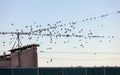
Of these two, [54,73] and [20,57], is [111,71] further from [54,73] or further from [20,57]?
[20,57]

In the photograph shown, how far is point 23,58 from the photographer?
54094 millimetres

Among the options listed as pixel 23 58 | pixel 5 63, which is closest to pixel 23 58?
pixel 23 58

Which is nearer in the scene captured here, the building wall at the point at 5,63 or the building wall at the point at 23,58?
the building wall at the point at 23,58

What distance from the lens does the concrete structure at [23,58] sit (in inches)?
2072

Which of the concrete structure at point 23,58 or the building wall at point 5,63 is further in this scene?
the building wall at point 5,63

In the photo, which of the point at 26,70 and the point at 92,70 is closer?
the point at 26,70

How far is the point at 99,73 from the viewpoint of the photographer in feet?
115

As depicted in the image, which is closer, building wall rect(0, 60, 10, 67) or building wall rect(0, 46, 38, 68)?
building wall rect(0, 46, 38, 68)

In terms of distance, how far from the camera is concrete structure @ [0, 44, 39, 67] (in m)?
52.6

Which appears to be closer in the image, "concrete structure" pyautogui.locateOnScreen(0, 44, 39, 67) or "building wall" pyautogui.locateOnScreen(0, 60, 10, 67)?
"concrete structure" pyautogui.locateOnScreen(0, 44, 39, 67)

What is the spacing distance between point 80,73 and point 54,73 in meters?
2.62

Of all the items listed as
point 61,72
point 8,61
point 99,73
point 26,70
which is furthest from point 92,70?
point 8,61

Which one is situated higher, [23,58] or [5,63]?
[23,58]

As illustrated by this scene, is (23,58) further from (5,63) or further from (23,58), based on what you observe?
(5,63)
